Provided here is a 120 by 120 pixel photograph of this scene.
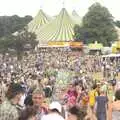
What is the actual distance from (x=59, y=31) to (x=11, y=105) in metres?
80.0

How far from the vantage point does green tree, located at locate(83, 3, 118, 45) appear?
76562 millimetres

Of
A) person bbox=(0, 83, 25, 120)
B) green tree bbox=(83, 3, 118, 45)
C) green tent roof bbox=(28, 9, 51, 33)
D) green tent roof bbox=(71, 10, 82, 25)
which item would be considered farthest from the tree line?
person bbox=(0, 83, 25, 120)

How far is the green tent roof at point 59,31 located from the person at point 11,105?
74832 mm

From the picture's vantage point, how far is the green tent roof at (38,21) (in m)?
99.6

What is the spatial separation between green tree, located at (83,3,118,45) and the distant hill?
5351cm

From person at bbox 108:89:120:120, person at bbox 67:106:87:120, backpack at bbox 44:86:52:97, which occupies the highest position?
person at bbox 67:106:87:120

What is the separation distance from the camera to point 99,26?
254ft

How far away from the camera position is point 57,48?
265 ft

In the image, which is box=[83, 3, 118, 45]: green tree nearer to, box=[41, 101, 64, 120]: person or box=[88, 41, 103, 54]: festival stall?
box=[88, 41, 103, 54]: festival stall

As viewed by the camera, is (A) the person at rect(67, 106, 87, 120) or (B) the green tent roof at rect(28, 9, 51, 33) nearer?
(A) the person at rect(67, 106, 87, 120)

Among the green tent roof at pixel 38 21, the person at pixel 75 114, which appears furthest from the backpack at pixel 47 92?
the green tent roof at pixel 38 21

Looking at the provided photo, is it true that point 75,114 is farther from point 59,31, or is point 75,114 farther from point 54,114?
point 59,31

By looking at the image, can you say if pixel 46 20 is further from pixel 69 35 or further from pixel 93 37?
pixel 93 37

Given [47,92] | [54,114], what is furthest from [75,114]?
[47,92]
